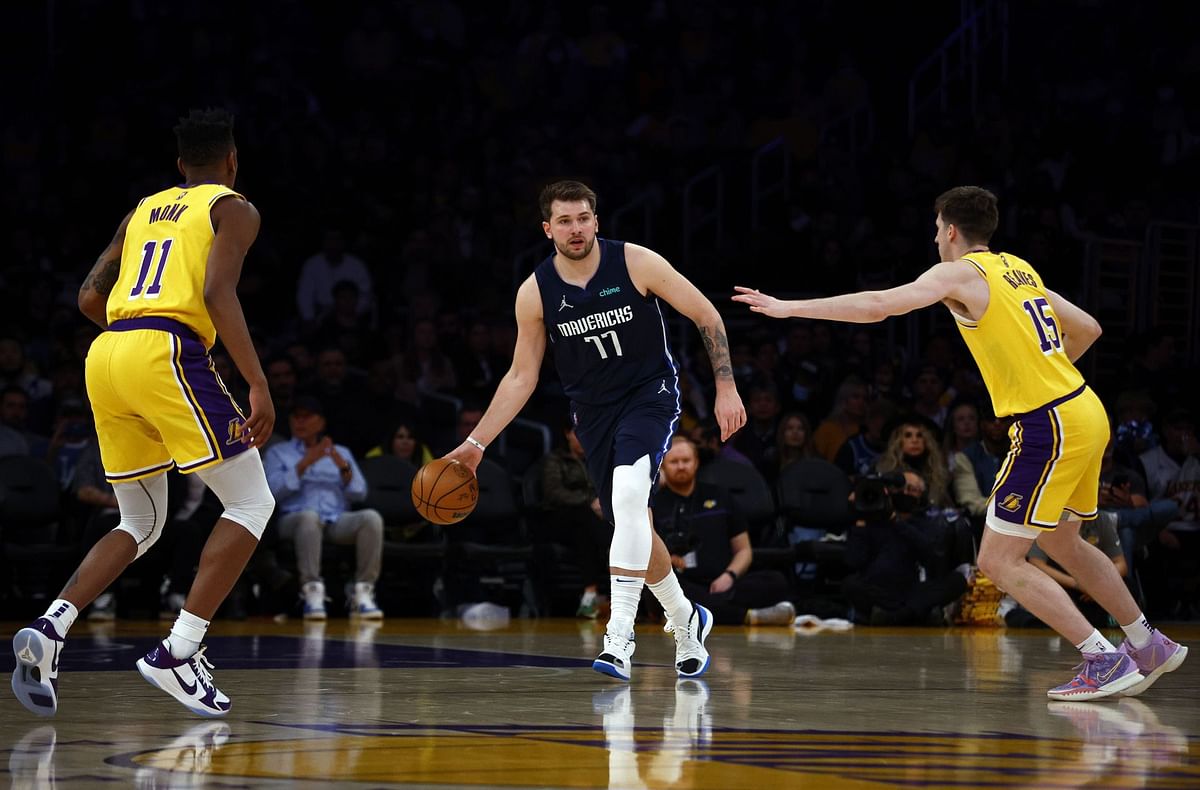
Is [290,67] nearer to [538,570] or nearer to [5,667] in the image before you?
[538,570]

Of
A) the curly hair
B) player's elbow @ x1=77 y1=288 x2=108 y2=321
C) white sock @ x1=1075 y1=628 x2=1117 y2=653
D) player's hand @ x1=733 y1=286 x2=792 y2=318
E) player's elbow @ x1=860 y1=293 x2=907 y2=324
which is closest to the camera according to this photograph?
player's elbow @ x1=77 y1=288 x2=108 y2=321

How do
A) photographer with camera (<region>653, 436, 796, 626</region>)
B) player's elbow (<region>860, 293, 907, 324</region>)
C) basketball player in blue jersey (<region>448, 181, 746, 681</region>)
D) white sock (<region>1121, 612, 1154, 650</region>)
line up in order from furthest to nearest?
photographer with camera (<region>653, 436, 796, 626</region>), basketball player in blue jersey (<region>448, 181, 746, 681</region>), white sock (<region>1121, 612, 1154, 650</region>), player's elbow (<region>860, 293, 907, 324</region>)

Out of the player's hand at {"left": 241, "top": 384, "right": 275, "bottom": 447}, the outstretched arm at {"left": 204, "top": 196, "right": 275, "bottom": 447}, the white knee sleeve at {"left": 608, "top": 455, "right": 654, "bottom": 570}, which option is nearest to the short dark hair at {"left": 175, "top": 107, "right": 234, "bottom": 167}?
the outstretched arm at {"left": 204, "top": 196, "right": 275, "bottom": 447}

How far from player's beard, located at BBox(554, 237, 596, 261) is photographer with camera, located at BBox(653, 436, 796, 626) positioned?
3.86m

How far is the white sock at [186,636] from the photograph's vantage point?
17.5ft

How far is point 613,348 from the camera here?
22.9 feet

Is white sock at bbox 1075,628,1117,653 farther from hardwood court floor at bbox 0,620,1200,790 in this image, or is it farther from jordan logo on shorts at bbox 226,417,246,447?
jordan logo on shorts at bbox 226,417,246,447

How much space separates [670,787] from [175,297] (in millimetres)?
2476

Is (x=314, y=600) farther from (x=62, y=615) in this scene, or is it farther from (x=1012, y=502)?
(x=1012, y=502)

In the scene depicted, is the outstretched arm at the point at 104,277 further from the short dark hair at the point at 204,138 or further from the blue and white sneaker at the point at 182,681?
the blue and white sneaker at the point at 182,681

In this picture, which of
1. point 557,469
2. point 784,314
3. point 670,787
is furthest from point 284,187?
point 670,787

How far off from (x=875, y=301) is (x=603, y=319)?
4.16ft

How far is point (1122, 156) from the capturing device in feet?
56.0

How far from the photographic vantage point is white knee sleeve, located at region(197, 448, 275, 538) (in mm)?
5480
